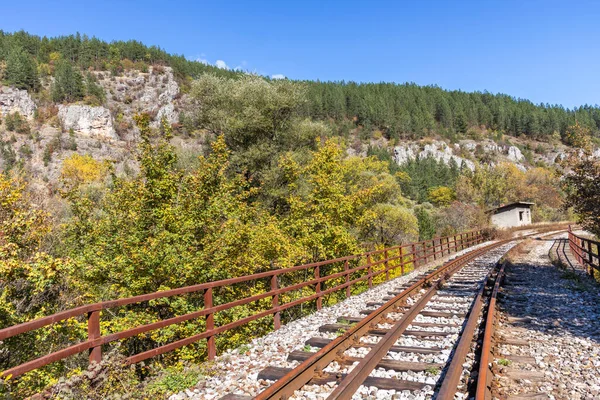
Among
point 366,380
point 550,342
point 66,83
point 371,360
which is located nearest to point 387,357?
point 371,360

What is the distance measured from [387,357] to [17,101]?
150811 mm

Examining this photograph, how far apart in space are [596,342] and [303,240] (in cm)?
1045

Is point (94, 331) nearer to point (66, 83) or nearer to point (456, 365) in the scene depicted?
point (456, 365)

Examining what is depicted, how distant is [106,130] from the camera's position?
125m

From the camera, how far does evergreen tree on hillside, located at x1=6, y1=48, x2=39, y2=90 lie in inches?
4806

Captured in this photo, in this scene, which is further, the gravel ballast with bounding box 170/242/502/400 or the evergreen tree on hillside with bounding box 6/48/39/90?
the evergreen tree on hillside with bounding box 6/48/39/90

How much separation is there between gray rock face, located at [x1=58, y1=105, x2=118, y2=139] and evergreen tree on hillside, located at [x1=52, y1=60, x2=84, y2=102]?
5.31m

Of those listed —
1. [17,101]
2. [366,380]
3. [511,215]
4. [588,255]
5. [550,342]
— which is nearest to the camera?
[366,380]

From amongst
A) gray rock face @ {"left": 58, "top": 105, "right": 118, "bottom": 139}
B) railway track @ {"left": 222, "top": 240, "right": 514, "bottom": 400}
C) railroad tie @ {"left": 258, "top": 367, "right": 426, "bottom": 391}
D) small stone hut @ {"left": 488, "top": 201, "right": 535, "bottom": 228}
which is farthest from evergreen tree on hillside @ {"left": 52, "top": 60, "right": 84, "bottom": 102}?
railroad tie @ {"left": 258, "top": 367, "right": 426, "bottom": 391}

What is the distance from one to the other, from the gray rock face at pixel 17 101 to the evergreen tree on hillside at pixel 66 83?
24.3ft

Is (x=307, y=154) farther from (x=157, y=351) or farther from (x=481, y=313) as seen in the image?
(x=157, y=351)

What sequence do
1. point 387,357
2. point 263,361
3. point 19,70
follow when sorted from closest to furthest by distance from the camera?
point 387,357 → point 263,361 → point 19,70

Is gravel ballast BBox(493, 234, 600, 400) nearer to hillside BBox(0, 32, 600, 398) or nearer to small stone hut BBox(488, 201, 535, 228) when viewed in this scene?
hillside BBox(0, 32, 600, 398)

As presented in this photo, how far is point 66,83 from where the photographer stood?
12706 centimetres
